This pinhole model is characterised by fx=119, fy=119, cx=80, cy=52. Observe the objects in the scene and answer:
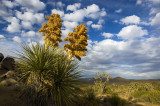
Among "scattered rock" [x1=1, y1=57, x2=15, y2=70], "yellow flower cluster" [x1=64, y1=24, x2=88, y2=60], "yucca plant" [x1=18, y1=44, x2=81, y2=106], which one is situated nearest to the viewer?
"yucca plant" [x1=18, y1=44, x2=81, y2=106]

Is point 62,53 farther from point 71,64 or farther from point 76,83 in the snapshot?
point 76,83

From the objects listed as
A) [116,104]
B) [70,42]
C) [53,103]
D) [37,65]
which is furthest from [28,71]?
[70,42]

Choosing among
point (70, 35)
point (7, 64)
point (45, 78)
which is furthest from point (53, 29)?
point (45, 78)

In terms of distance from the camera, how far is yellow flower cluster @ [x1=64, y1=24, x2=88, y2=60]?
29609 millimetres

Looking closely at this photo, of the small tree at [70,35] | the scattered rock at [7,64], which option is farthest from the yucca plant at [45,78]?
the small tree at [70,35]

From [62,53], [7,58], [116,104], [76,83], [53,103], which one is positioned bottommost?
[116,104]

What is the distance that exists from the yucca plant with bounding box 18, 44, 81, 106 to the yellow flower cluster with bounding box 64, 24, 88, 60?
22525mm

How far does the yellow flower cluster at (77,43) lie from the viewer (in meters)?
29.6

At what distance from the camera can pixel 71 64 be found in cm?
693

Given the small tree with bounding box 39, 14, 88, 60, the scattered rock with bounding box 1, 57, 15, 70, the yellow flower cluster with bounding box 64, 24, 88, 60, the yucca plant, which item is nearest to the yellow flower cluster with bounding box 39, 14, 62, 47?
the small tree with bounding box 39, 14, 88, 60

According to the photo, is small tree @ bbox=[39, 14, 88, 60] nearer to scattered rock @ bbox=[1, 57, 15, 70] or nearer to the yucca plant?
scattered rock @ bbox=[1, 57, 15, 70]

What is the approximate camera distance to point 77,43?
29.6 metres

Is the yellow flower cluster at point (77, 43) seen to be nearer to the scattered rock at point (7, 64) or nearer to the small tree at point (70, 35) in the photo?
the small tree at point (70, 35)

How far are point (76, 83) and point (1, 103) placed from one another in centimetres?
410
